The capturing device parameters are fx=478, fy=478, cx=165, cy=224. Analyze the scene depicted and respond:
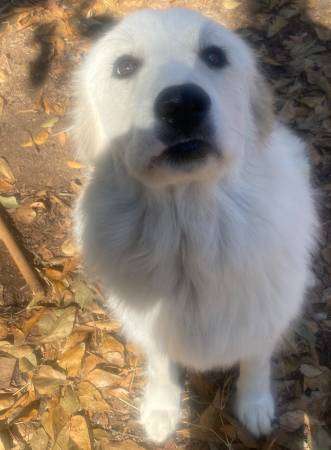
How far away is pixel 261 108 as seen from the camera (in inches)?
79.7

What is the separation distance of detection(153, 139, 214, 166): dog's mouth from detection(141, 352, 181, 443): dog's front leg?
1.23 m

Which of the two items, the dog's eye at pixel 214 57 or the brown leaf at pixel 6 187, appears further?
the brown leaf at pixel 6 187

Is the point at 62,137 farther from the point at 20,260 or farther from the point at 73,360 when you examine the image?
the point at 73,360

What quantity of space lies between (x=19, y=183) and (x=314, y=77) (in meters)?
2.47

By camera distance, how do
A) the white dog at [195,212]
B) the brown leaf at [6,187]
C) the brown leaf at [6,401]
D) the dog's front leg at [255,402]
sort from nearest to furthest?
the white dog at [195,212]
the dog's front leg at [255,402]
the brown leaf at [6,401]
the brown leaf at [6,187]

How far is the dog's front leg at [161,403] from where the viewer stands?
97.6 inches

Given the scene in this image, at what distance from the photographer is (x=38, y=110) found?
13.1 ft

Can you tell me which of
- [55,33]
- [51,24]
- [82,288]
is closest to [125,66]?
[82,288]

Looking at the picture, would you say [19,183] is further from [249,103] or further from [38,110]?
[249,103]

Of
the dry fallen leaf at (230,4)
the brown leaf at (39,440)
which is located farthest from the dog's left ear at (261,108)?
the dry fallen leaf at (230,4)

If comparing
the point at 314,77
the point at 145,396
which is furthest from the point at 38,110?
the point at 145,396

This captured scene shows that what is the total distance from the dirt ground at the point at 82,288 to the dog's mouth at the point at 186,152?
102 centimetres

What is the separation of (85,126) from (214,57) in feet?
2.09

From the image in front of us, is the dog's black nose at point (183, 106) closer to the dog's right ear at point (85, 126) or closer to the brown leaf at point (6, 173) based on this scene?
the dog's right ear at point (85, 126)
